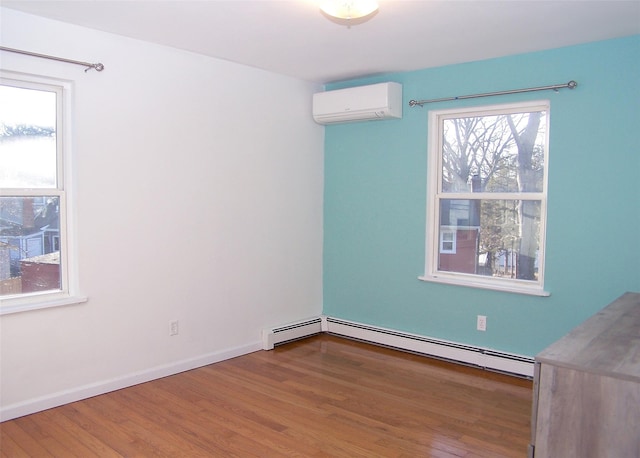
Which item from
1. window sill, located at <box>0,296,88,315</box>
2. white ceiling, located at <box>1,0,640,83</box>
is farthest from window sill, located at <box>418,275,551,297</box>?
window sill, located at <box>0,296,88,315</box>

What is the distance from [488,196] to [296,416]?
7.38 ft

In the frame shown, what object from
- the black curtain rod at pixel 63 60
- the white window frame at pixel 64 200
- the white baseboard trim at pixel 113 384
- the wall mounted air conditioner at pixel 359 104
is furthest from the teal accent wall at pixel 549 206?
the white window frame at pixel 64 200

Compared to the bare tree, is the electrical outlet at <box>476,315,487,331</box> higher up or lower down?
lower down

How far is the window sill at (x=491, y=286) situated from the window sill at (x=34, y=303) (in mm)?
2684

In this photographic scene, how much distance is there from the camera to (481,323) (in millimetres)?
3986

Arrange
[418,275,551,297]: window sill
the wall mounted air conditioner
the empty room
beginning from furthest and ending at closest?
the wall mounted air conditioner
[418,275,551,297]: window sill
the empty room

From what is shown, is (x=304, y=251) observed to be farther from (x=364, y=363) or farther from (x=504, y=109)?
(x=504, y=109)

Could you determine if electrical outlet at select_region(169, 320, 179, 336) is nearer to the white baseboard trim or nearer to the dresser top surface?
the white baseboard trim

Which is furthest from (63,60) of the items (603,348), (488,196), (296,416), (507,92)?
(603,348)

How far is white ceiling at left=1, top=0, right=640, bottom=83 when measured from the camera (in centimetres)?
280

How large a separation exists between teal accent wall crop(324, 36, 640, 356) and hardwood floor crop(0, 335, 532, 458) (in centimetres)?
50

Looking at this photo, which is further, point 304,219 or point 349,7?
point 304,219

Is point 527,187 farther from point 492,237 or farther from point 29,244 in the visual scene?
point 29,244

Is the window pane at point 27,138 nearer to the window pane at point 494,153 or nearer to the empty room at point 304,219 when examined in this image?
the empty room at point 304,219
